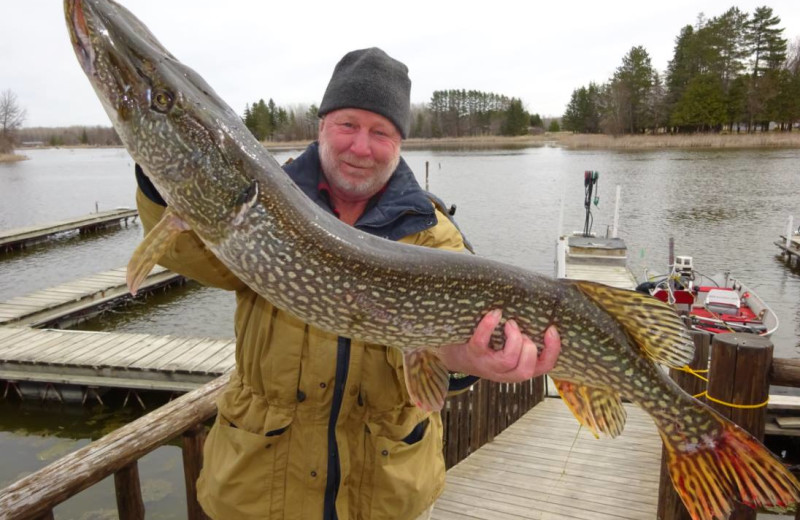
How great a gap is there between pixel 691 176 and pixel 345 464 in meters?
34.3

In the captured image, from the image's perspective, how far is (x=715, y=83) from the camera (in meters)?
51.4

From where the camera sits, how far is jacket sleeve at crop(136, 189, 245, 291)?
1.89 m

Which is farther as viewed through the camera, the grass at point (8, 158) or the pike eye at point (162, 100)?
the grass at point (8, 158)

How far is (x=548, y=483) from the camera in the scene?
3986mm

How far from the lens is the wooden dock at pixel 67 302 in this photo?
11070 mm

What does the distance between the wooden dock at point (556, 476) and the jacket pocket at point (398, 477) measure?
6.10 ft

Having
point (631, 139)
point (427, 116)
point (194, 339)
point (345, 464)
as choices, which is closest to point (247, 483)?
point (345, 464)

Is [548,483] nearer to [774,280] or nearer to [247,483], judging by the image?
[247,483]

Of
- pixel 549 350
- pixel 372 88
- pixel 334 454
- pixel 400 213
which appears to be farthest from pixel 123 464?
pixel 372 88

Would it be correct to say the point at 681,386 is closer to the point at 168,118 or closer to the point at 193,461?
the point at 193,461

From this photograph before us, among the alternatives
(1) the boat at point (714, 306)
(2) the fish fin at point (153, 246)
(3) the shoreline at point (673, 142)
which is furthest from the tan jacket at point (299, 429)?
(3) the shoreline at point (673, 142)

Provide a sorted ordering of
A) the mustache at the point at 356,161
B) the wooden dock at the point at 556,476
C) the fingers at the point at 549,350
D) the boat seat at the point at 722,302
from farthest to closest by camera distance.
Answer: the boat seat at the point at 722,302 → the wooden dock at the point at 556,476 → the mustache at the point at 356,161 → the fingers at the point at 549,350

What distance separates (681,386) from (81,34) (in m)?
3.99

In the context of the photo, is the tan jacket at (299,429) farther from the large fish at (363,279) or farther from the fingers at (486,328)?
the fingers at (486,328)
